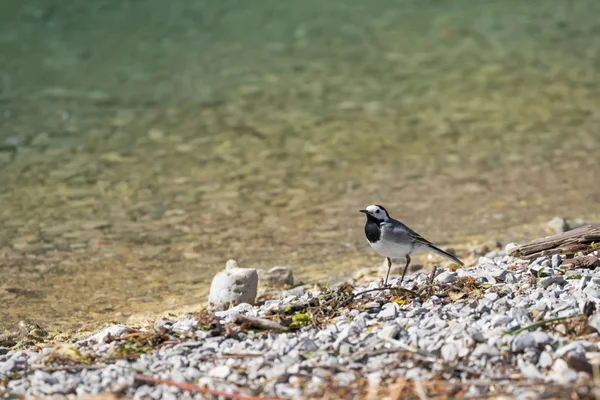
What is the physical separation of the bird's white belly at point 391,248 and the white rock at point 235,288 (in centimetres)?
102

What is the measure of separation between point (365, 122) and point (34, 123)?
5015 millimetres

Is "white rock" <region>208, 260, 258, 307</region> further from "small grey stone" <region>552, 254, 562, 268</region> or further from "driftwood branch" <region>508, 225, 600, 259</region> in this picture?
"small grey stone" <region>552, 254, 562, 268</region>

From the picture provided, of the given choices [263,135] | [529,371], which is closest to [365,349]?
[529,371]

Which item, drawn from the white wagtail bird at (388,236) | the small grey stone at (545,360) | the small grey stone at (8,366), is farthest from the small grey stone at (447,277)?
the small grey stone at (8,366)

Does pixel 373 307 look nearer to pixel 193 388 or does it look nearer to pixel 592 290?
pixel 592 290

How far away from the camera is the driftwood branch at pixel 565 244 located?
7.37 m

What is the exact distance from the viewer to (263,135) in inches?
564

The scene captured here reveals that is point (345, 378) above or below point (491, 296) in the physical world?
below

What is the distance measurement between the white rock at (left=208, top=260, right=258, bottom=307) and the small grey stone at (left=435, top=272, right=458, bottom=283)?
1.54 meters

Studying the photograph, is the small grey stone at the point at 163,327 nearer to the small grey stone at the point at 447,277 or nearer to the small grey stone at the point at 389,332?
the small grey stone at the point at 389,332

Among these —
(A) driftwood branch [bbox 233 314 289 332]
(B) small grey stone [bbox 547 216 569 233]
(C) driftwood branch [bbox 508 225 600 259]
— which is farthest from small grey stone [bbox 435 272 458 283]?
(B) small grey stone [bbox 547 216 569 233]

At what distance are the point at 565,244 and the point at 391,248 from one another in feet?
4.31

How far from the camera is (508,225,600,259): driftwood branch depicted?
7.37 meters

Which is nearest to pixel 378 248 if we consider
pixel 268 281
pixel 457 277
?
pixel 457 277
